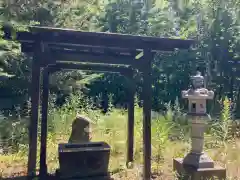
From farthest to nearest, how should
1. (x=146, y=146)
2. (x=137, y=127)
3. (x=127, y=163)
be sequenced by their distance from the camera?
(x=137, y=127), (x=127, y=163), (x=146, y=146)

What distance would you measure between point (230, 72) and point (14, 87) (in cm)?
1237

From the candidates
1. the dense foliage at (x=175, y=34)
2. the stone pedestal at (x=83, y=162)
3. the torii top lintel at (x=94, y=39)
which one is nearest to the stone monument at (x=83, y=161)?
the stone pedestal at (x=83, y=162)

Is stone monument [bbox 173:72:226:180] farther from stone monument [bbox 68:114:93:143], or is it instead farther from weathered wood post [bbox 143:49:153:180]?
stone monument [bbox 68:114:93:143]

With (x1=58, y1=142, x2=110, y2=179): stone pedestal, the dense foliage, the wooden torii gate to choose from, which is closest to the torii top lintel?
the wooden torii gate

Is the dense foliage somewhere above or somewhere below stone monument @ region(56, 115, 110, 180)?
above

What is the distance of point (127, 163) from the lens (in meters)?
7.11

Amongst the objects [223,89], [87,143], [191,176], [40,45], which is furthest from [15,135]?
[223,89]

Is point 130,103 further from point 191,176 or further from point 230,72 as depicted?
point 230,72

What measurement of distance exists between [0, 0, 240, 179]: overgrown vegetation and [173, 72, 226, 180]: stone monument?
713mm

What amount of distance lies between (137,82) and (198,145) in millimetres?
4262

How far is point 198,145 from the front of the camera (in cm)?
589

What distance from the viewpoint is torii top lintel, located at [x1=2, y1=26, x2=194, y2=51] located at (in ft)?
17.0

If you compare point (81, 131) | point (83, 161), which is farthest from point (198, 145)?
point (81, 131)

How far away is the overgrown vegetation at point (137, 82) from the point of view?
738 cm
